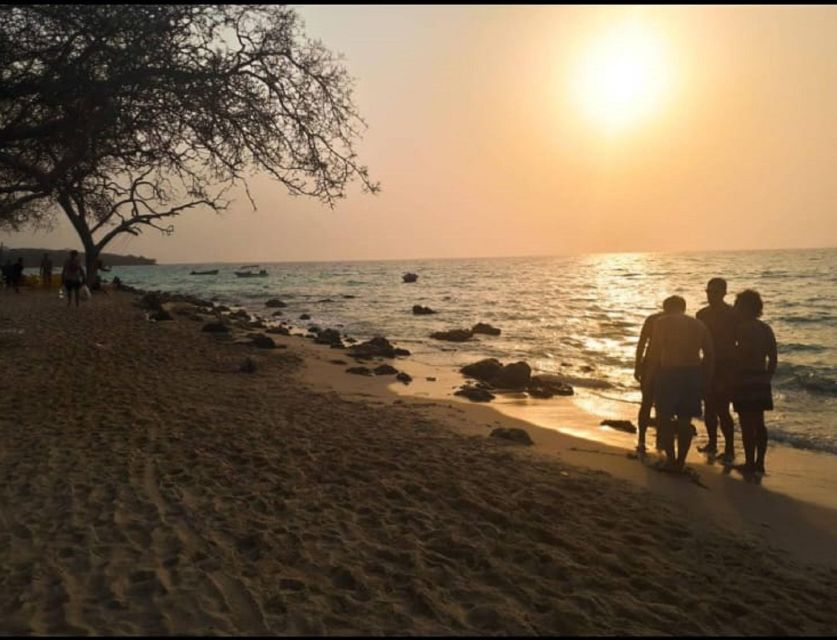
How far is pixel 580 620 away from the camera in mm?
3586

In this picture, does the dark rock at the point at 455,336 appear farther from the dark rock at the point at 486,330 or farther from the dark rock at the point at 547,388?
the dark rock at the point at 547,388

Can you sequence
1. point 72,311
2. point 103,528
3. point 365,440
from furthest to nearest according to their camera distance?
point 72,311, point 365,440, point 103,528

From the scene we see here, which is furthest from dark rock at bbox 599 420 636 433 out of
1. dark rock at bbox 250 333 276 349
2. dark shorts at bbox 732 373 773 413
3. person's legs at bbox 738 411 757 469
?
dark rock at bbox 250 333 276 349

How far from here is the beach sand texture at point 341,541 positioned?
3568mm

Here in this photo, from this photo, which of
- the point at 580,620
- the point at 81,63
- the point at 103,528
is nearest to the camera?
the point at 580,620

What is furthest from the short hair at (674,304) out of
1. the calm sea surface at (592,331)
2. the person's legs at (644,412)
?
the calm sea surface at (592,331)

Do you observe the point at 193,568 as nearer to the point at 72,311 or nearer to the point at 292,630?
the point at 292,630

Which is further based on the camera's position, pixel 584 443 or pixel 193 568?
pixel 584 443

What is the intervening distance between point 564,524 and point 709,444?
4390mm

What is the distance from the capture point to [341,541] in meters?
4.58

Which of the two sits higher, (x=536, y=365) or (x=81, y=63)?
(x=81, y=63)

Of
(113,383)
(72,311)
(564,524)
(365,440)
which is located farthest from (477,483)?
(72,311)

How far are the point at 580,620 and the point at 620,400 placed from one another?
32.8ft

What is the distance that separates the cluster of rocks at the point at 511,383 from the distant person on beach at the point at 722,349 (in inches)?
186
